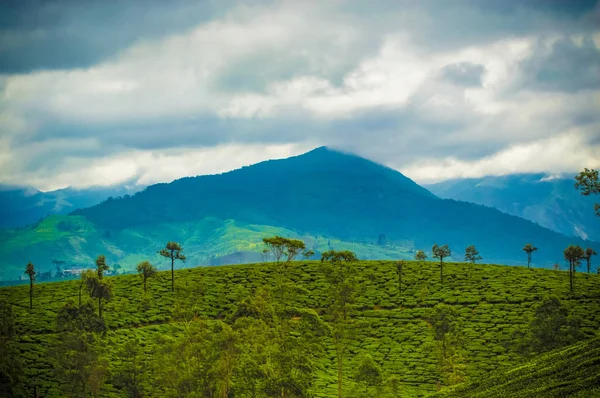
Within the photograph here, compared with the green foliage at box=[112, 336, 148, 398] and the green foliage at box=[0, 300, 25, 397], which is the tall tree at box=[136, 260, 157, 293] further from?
the green foliage at box=[0, 300, 25, 397]

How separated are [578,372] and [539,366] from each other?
37.1 ft

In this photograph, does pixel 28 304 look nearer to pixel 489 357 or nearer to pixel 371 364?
pixel 371 364

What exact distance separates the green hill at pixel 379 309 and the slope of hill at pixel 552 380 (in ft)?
98.0

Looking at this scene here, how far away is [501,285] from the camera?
427 feet

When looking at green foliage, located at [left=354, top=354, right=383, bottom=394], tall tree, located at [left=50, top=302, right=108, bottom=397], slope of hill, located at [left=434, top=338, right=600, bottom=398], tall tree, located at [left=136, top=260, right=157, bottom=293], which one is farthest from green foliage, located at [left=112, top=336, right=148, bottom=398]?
slope of hill, located at [left=434, top=338, right=600, bottom=398]

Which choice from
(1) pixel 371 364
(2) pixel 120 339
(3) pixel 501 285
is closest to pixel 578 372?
(1) pixel 371 364

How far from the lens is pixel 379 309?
121250 millimetres

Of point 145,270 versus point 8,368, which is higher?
point 145,270

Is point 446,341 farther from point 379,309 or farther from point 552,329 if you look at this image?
point 379,309

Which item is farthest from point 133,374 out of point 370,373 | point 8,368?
point 370,373

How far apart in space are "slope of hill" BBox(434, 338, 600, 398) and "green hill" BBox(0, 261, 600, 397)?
29872 mm

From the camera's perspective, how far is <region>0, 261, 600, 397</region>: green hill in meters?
96.4

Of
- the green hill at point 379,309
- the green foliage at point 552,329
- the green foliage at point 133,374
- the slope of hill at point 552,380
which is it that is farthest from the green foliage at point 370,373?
the green foliage at point 133,374

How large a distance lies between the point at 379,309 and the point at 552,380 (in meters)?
76.5
